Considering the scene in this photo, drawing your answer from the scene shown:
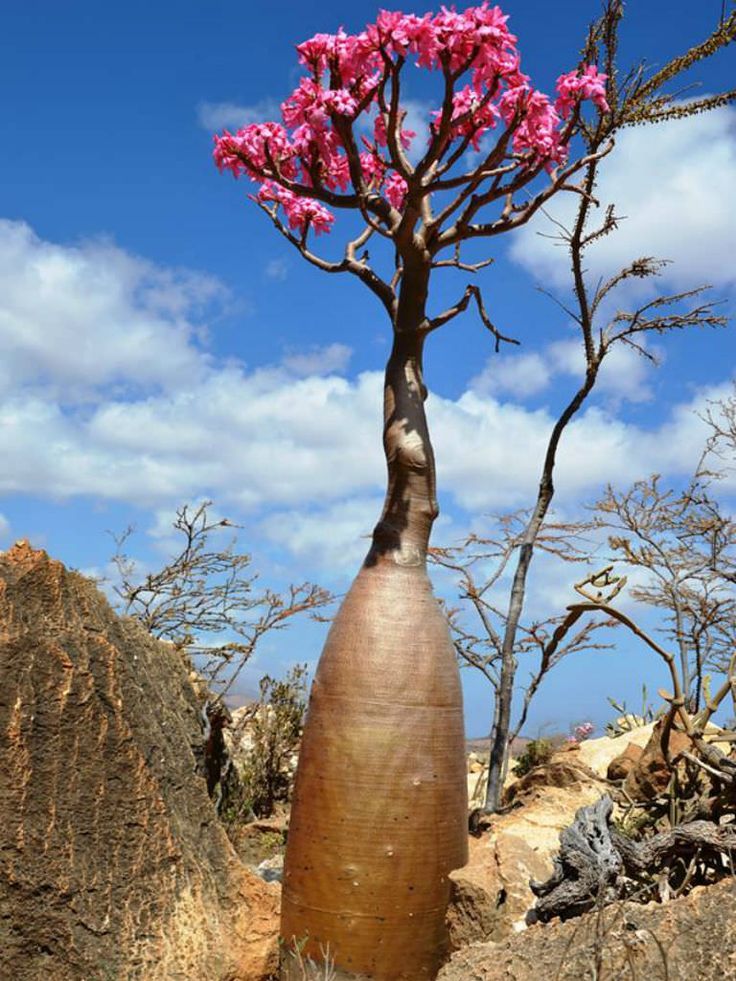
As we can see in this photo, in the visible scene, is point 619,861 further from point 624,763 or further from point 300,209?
point 300,209

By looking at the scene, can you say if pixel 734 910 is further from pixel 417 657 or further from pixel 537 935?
pixel 417 657

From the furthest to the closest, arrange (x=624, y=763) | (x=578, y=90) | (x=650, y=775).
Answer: (x=624, y=763)
(x=578, y=90)
(x=650, y=775)

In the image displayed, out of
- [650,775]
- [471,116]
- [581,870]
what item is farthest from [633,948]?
[471,116]

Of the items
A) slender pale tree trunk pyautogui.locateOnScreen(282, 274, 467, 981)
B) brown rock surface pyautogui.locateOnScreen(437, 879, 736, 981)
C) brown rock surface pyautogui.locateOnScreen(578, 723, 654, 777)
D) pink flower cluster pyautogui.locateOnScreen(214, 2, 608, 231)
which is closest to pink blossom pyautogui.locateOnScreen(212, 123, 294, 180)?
pink flower cluster pyautogui.locateOnScreen(214, 2, 608, 231)

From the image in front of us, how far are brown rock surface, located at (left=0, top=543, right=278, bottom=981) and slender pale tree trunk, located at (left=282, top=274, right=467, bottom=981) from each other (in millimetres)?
355

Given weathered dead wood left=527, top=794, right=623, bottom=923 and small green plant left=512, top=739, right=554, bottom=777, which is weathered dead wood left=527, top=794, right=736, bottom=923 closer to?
weathered dead wood left=527, top=794, right=623, bottom=923

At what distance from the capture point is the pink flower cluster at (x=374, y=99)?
4078mm

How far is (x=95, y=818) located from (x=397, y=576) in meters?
1.60

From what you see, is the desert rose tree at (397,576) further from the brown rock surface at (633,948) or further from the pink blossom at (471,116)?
the brown rock surface at (633,948)

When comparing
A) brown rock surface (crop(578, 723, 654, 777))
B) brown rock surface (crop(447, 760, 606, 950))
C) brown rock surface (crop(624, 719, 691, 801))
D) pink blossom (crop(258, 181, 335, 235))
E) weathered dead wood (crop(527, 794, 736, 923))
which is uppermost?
pink blossom (crop(258, 181, 335, 235))

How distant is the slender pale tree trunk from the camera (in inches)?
151

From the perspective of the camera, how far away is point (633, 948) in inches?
89.0

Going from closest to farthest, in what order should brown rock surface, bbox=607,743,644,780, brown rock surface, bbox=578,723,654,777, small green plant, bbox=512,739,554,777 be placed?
brown rock surface, bbox=607,743,644,780
brown rock surface, bbox=578,723,654,777
small green plant, bbox=512,739,554,777

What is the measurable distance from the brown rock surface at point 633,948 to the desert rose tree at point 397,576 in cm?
122
